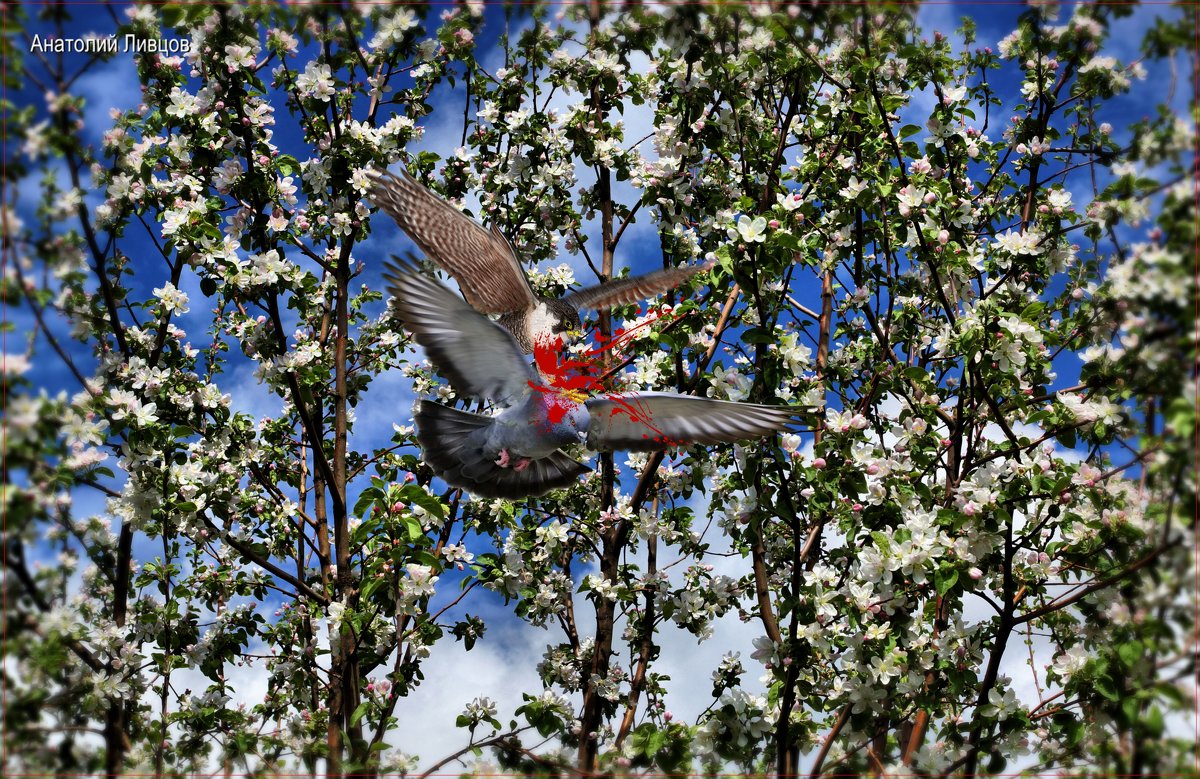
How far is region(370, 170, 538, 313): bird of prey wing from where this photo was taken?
5.68 meters

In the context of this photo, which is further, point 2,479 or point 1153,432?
point 1153,432

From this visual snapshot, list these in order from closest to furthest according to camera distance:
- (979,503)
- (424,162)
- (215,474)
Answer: (979,503) → (215,474) → (424,162)

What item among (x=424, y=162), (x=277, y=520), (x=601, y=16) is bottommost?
(x=277, y=520)

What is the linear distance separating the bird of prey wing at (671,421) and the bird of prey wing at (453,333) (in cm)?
42

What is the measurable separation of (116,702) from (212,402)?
1.70 m

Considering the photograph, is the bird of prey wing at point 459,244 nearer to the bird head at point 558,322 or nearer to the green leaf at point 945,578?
the bird head at point 558,322

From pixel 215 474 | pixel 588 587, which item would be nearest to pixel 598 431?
pixel 588 587

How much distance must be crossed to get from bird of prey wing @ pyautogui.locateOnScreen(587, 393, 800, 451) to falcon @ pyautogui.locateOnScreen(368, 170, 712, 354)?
681 mm

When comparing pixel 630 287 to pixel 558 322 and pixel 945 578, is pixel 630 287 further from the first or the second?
pixel 945 578

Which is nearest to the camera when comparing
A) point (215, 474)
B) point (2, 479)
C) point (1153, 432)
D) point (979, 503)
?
point (2, 479)

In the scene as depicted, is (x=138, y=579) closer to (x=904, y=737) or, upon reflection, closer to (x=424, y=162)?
(x=424, y=162)

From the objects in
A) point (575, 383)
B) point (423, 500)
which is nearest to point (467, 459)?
point (423, 500)

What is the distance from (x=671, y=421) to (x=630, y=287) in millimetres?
1065

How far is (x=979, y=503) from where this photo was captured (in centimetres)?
498
